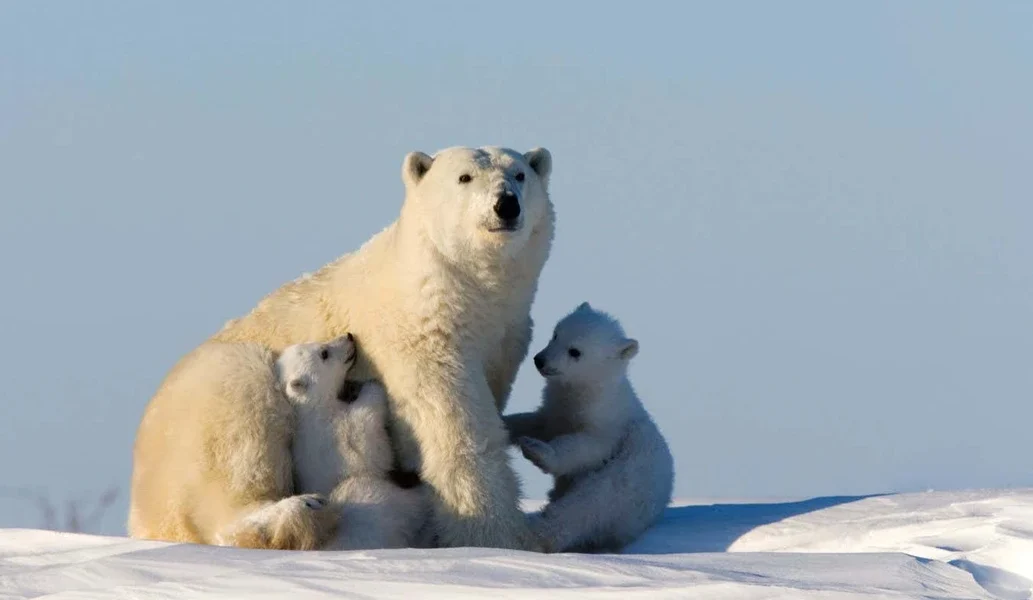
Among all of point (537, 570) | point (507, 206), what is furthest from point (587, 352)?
point (537, 570)

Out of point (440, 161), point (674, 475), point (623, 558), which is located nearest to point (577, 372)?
point (674, 475)

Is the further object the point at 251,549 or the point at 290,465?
the point at 290,465

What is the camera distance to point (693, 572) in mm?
6832

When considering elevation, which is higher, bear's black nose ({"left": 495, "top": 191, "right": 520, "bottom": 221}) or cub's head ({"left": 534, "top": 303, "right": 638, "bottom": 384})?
bear's black nose ({"left": 495, "top": 191, "right": 520, "bottom": 221})

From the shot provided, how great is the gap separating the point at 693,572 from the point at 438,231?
108 inches

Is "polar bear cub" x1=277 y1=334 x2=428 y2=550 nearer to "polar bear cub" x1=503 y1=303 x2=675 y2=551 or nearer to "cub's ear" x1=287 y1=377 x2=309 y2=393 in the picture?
"cub's ear" x1=287 y1=377 x2=309 y2=393

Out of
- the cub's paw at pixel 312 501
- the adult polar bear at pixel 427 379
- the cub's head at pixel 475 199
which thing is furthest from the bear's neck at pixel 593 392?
the cub's paw at pixel 312 501

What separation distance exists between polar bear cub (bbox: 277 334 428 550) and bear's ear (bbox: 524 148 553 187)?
1444 mm

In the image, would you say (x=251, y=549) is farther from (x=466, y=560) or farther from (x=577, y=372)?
(x=577, y=372)

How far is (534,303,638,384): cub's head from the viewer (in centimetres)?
951

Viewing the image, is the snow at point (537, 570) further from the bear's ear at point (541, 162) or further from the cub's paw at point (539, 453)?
the bear's ear at point (541, 162)

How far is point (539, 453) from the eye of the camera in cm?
918

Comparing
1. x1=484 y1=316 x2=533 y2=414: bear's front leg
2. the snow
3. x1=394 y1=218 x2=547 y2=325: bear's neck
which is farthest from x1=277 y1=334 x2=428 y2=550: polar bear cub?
the snow

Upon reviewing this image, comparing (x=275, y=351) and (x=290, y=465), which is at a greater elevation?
(x=275, y=351)
